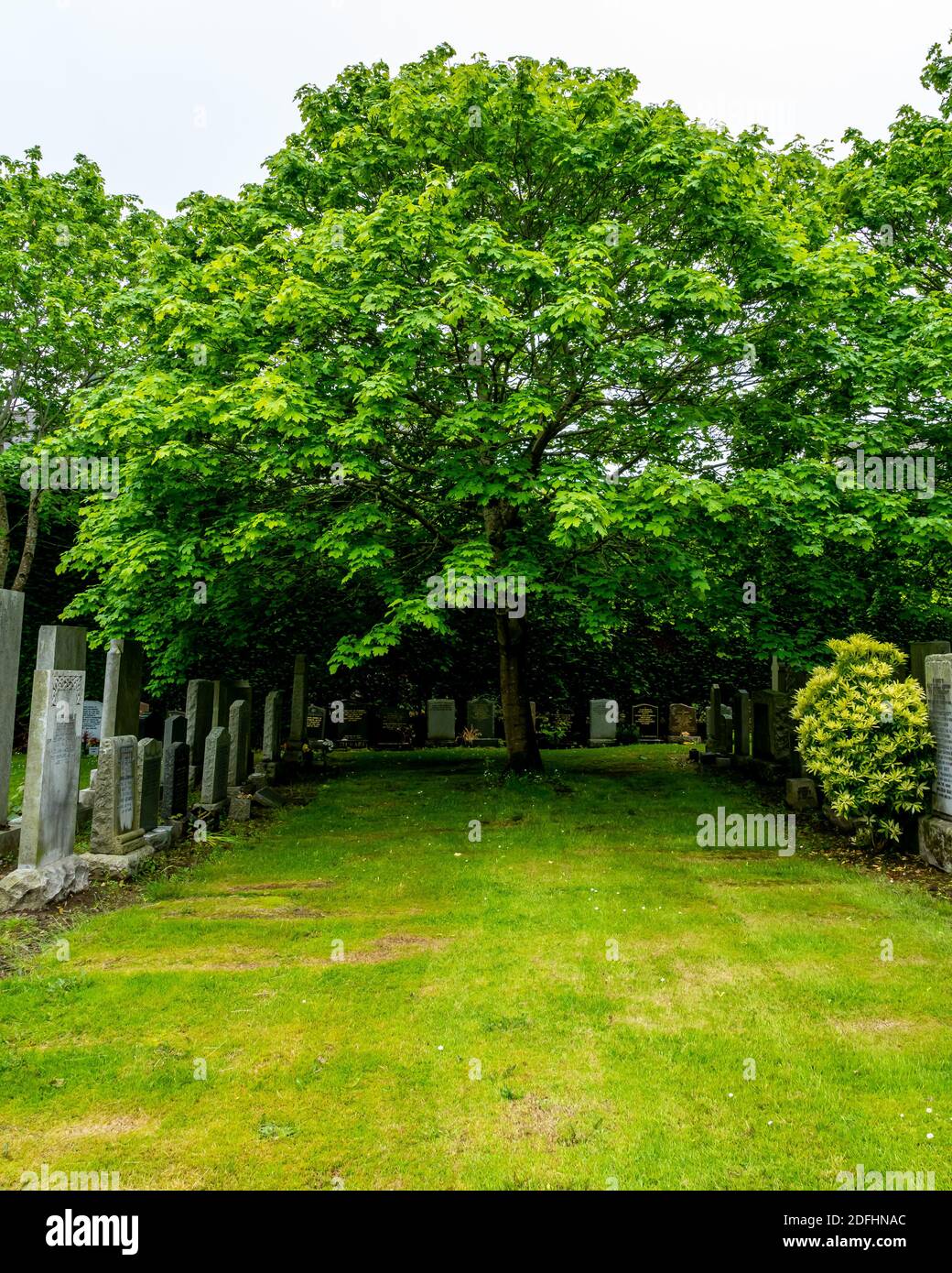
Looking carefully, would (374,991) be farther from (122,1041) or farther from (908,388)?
(908,388)

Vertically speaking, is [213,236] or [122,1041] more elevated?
[213,236]

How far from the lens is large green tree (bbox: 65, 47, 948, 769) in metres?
9.70

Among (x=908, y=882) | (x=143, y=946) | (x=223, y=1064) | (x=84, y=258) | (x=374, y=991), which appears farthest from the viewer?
(x=84, y=258)

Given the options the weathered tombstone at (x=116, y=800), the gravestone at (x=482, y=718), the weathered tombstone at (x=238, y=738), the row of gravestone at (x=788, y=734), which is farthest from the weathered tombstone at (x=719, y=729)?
the weathered tombstone at (x=116, y=800)

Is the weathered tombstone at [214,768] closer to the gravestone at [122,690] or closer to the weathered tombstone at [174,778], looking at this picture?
the weathered tombstone at [174,778]

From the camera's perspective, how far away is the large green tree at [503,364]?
9703 millimetres

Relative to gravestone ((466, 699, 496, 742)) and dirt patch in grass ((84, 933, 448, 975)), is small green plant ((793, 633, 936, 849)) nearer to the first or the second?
dirt patch in grass ((84, 933, 448, 975))

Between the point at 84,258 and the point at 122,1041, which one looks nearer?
the point at 122,1041

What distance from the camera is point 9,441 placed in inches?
806

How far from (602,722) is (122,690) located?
13772 millimetres
